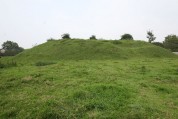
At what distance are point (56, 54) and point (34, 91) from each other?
1838 cm

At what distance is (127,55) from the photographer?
28.7 meters

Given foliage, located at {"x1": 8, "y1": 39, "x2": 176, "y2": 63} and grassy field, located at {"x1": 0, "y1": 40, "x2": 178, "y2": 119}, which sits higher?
foliage, located at {"x1": 8, "y1": 39, "x2": 176, "y2": 63}

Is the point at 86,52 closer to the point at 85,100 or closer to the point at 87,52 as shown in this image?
the point at 87,52

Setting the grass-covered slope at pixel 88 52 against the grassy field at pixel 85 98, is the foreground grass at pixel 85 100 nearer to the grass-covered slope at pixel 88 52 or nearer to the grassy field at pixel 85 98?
the grassy field at pixel 85 98

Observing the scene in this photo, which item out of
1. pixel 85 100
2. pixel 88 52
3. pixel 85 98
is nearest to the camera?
pixel 85 100

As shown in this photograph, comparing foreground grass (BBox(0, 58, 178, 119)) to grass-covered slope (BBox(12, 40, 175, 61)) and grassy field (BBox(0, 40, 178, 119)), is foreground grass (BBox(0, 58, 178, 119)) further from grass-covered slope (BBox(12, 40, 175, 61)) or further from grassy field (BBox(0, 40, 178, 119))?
grass-covered slope (BBox(12, 40, 175, 61))

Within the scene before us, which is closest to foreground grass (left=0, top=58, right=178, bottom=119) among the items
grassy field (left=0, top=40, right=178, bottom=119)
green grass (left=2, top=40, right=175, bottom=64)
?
grassy field (left=0, top=40, right=178, bottom=119)

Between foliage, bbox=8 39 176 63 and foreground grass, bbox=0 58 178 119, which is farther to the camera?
foliage, bbox=8 39 176 63

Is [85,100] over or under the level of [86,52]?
under

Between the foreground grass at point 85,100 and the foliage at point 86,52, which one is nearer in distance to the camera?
the foreground grass at point 85,100

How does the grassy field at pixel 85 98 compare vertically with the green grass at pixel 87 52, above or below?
below

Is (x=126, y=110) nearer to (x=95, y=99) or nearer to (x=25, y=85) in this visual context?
(x=95, y=99)

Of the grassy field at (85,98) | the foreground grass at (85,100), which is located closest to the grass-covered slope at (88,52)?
the grassy field at (85,98)

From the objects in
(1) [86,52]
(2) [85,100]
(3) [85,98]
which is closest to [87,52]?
(1) [86,52]
